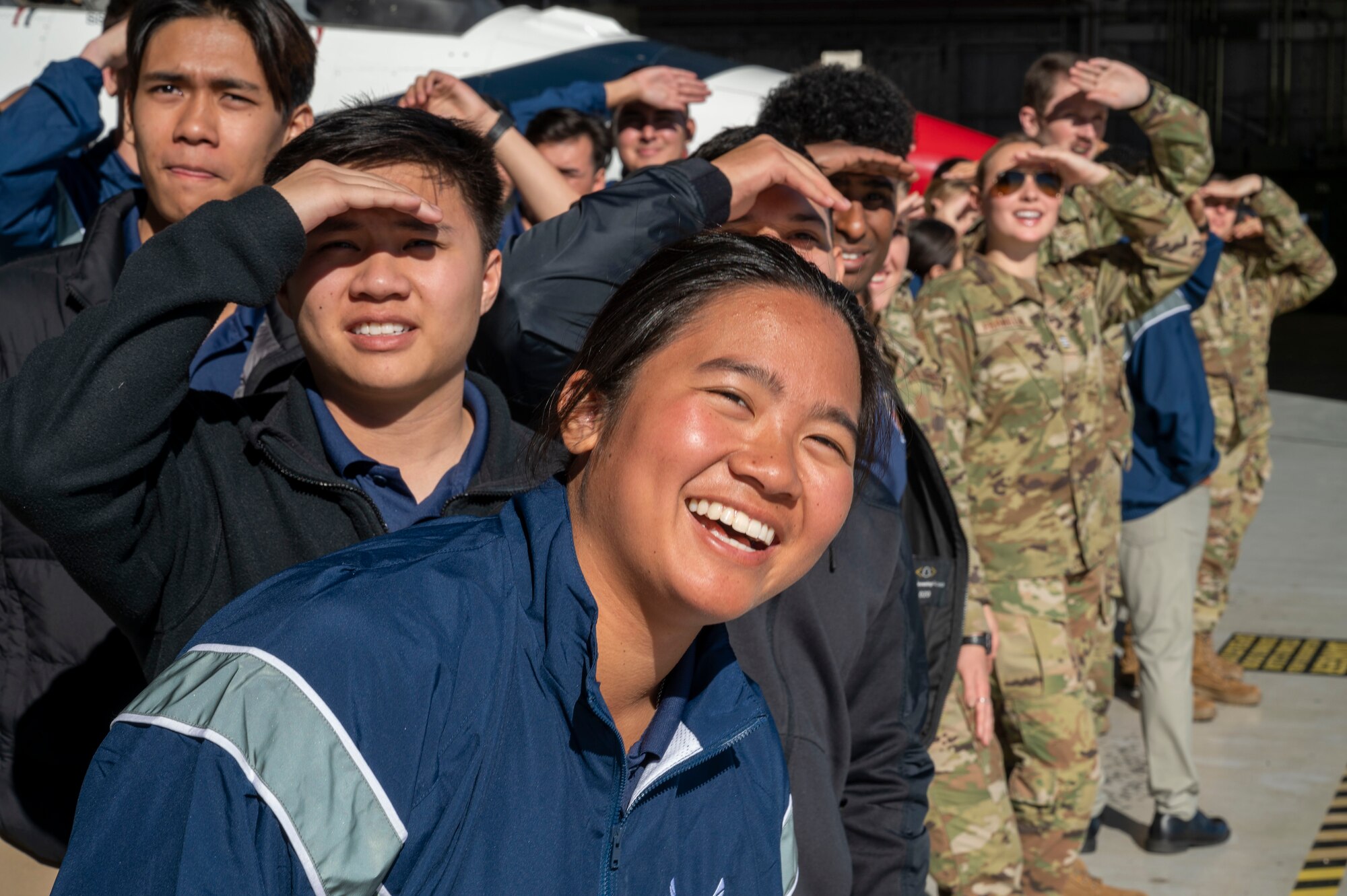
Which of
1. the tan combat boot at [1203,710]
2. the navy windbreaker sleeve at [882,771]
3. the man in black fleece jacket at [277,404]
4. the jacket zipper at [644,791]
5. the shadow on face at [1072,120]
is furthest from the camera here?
the tan combat boot at [1203,710]

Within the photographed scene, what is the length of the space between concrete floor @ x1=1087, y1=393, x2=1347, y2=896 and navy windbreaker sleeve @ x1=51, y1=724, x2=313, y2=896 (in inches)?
162

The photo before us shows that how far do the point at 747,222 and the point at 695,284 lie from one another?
98 centimetres

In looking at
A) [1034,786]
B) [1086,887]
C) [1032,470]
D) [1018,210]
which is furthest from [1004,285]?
[1086,887]

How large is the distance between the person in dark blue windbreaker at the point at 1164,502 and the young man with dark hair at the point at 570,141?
6.95ft

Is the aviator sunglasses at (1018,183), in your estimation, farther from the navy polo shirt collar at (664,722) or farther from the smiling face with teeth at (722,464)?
the navy polo shirt collar at (664,722)

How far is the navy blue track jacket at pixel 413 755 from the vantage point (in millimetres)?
1126

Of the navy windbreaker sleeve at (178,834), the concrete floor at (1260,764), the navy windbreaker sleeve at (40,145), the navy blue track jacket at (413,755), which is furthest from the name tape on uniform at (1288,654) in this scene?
the navy windbreaker sleeve at (178,834)

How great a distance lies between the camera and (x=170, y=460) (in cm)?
170

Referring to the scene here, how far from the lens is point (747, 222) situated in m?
2.51

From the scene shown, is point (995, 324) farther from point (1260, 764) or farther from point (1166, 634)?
point (1260, 764)

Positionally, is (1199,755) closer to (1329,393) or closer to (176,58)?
(176,58)

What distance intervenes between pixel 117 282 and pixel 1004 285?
293cm

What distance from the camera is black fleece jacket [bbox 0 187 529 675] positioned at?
59.9 inches

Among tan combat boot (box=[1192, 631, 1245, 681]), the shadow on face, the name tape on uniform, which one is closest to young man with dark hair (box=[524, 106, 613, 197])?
the shadow on face
